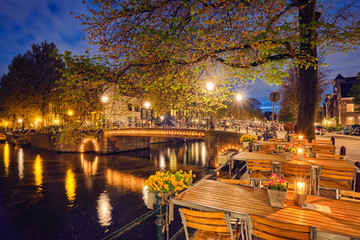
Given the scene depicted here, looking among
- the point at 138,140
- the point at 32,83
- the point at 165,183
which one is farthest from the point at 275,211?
the point at 32,83

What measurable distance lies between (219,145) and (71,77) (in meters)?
16.7

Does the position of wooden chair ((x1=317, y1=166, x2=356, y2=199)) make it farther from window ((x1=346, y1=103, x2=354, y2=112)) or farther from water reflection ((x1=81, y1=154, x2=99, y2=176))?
window ((x1=346, y1=103, x2=354, y2=112))

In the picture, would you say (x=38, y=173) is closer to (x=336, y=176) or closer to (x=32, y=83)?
(x=32, y=83)

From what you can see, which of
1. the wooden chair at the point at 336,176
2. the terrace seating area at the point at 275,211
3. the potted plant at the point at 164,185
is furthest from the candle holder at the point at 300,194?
the wooden chair at the point at 336,176

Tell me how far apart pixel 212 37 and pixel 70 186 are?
1716cm

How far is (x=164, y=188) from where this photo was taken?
3211mm

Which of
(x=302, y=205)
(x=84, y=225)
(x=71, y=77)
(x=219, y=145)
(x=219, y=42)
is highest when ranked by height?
(x=219, y=42)

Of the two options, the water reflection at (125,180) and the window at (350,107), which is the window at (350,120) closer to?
the window at (350,107)

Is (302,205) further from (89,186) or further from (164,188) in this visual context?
(89,186)

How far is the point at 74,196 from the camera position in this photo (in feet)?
51.8

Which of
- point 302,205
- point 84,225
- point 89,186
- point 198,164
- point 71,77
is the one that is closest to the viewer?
point 302,205

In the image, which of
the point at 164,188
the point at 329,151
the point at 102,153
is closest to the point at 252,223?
the point at 164,188

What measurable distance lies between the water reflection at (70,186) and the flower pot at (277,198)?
14.9m

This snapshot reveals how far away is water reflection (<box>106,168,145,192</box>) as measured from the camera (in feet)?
58.5
